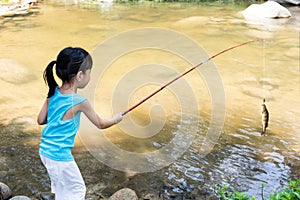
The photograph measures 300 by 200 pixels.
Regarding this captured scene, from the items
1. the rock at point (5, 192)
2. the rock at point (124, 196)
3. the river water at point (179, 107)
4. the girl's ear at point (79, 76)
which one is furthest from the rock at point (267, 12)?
the girl's ear at point (79, 76)

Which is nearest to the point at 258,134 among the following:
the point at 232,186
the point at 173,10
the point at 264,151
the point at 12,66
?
the point at 264,151

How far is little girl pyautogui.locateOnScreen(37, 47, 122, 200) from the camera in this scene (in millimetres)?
2404

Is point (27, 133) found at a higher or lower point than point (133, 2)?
lower

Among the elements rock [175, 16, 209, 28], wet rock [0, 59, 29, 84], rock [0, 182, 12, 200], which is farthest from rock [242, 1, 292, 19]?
rock [0, 182, 12, 200]

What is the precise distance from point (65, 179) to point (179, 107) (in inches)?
127

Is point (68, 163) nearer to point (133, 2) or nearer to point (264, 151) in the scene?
point (264, 151)

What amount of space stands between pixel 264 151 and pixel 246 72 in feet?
9.88

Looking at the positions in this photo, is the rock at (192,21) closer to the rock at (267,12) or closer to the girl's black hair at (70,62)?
the rock at (267,12)

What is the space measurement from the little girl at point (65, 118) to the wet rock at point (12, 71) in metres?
4.31

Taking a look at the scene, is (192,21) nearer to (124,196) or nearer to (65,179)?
(124,196)

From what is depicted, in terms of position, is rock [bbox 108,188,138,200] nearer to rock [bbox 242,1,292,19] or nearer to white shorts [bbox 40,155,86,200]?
white shorts [bbox 40,155,86,200]

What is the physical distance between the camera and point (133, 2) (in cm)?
1584

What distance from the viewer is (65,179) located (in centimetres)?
247

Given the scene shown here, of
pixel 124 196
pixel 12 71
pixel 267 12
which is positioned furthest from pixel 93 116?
pixel 267 12
